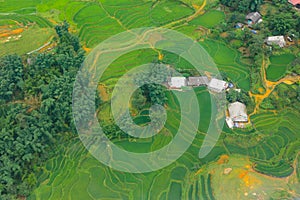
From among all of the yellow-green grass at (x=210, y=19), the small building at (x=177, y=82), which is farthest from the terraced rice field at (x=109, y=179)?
the yellow-green grass at (x=210, y=19)

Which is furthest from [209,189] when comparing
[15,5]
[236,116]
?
[15,5]

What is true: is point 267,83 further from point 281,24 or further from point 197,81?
point 281,24

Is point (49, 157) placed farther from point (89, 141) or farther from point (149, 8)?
point (149, 8)

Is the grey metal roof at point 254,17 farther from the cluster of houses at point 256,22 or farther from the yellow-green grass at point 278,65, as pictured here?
the yellow-green grass at point 278,65

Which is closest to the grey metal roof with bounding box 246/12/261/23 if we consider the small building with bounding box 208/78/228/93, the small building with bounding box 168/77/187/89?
the small building with bounding box 208/78/228/93

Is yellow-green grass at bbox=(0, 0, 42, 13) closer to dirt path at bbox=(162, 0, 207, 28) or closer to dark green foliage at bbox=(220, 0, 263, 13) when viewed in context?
dirt path at bbox=(162, 0, 207, 28)
